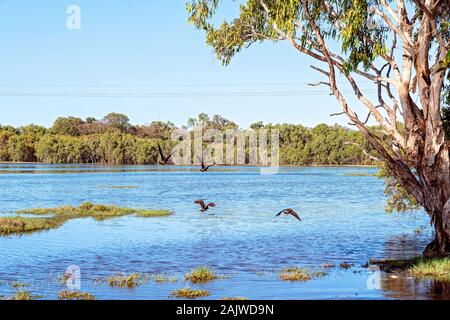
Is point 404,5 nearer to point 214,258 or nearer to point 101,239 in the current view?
point 214,258

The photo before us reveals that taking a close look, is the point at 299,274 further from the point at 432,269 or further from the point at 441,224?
the point at 441,224

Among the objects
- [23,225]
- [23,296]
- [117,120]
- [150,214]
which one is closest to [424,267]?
[23,296]

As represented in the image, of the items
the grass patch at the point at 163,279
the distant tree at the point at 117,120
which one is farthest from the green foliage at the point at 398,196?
the distant tree at the point at 117,120

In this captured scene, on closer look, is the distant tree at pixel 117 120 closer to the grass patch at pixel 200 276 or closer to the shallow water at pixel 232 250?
the shallow water at pixel 232 250

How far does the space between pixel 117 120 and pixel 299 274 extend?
5008 inches

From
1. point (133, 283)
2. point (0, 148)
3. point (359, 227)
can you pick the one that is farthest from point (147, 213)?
point (0, 148)

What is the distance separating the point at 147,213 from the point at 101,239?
9138 millimetres

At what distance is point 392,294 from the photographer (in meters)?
11.4

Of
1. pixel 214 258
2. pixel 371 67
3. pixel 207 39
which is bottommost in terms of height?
pixel 214 258

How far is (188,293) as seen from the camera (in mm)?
11703

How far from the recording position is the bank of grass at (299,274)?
13.5 metres

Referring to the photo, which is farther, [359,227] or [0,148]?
[0,148]

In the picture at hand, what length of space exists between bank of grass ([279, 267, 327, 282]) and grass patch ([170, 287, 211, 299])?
236cm

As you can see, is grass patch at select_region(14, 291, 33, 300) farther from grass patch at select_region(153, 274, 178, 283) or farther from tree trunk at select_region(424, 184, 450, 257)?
tree trunk at select_region(424, 184, 450, 257)
